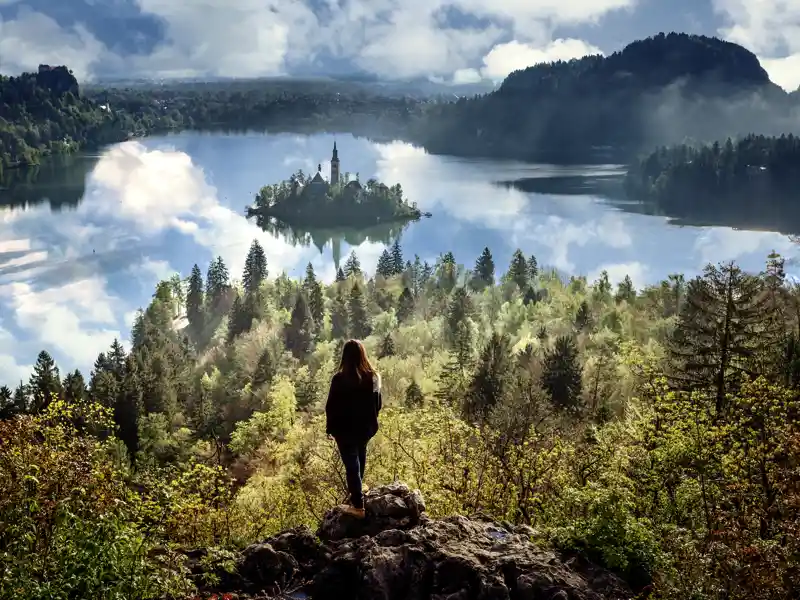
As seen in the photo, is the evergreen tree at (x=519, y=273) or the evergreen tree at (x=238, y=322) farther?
the evergreen tree at (x=519, y=273)

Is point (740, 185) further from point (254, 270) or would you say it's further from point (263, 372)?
point (263, 372)

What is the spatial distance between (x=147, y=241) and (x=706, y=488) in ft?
473

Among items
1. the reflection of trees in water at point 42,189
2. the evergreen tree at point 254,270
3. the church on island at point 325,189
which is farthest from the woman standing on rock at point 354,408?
the reflection of trees in water at point 42,189

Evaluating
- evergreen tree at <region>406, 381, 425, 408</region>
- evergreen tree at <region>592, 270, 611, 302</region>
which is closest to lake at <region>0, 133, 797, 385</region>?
evergreen tree at <region>592, 270, 611, 302</region>

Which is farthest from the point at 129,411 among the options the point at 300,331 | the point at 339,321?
the point at 339,321

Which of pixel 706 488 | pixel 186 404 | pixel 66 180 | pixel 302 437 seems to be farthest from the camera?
pixel 66 180

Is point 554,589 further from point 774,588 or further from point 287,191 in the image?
point 287,191

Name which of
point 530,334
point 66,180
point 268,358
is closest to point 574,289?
point 530,334

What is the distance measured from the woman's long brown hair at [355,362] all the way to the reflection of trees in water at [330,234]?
14233 centimetres

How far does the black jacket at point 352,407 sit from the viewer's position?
9.84m

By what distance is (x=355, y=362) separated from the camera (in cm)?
980

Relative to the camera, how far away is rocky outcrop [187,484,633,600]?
8.45 meters

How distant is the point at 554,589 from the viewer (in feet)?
27.5

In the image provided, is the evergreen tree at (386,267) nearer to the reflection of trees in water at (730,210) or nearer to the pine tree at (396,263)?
the pine tree at (396,263)
